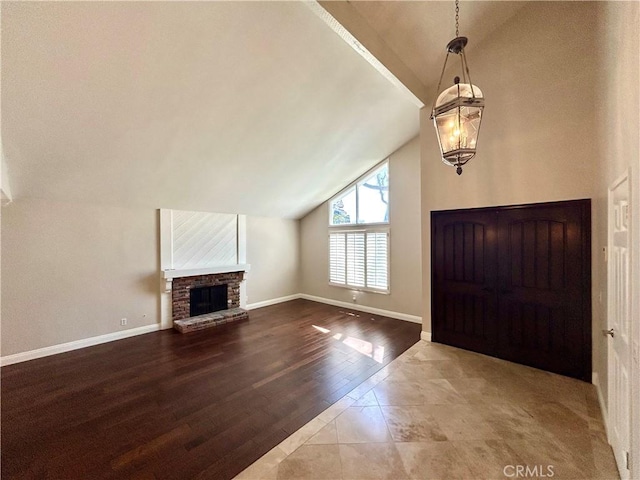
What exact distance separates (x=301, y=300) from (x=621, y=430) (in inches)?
243

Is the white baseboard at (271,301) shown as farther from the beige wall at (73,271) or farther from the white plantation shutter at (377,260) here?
the white plantation shutter at (377,260)

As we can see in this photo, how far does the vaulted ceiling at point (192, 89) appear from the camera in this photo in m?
2.24

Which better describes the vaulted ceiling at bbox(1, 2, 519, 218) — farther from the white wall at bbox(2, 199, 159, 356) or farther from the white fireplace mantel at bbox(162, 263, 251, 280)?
the white fireplace mantel at bbox(162, 263, 251, 280)

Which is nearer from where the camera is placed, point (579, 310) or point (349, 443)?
point (349, 443)

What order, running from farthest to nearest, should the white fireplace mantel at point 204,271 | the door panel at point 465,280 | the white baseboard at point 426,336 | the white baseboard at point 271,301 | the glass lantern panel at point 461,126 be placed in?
the white baseboard at point 271,301, the white fireplace mantel at point 204,271, the white baseboard at point 426,336, the door panel at point 465,280, the glass lantern panel at point 461,126

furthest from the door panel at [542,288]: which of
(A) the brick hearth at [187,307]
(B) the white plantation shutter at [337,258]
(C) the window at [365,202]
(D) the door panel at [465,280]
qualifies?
(A) the brick hearth at [187,307]

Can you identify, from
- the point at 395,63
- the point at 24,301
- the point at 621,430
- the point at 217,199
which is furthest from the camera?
the point at 217,199

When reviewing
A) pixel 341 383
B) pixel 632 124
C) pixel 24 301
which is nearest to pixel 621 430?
pixel 632 124

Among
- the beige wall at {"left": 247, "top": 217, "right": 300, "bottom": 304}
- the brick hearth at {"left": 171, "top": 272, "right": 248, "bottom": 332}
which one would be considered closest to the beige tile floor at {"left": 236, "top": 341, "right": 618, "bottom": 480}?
the brick hearth at {"left": 171, "top": 272, "right": 248, "bottom": 332}

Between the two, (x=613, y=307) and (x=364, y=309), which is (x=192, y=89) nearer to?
(x=613, y=307)

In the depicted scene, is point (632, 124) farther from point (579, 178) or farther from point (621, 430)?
point (621, 430)

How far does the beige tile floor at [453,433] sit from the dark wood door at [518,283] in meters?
0.39

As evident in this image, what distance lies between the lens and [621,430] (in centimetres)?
175

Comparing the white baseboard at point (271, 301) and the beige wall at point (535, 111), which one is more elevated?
the beige wall at point (535, 111)
